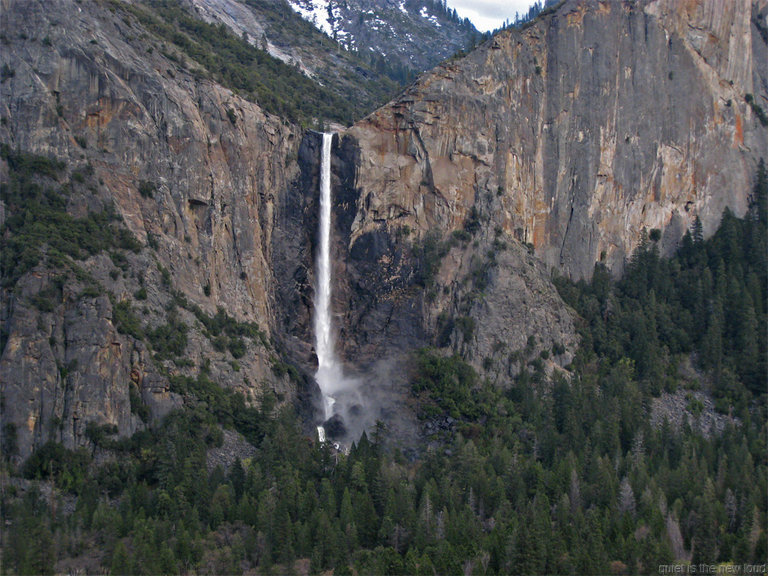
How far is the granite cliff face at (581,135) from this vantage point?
120 meters

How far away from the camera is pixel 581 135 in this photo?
423ft

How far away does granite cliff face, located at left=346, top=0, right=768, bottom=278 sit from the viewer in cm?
12012

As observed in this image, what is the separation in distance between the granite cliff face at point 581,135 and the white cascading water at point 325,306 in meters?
3.11

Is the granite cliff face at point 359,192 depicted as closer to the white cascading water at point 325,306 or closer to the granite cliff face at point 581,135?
the granite cliff face at point 581,135

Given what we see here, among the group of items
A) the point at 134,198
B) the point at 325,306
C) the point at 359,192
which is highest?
the point at 359,192

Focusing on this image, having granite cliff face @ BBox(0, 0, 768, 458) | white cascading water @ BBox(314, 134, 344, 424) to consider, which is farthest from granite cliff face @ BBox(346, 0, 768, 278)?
white cascading water @ BBox(314, 134, 344, 424)

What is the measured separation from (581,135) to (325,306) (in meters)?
31.7

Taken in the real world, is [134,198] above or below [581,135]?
below

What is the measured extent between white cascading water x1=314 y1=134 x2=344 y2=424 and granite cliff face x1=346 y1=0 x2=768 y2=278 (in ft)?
10.2

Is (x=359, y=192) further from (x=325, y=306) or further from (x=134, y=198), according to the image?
(x=134, y=198)

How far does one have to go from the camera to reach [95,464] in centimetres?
9031

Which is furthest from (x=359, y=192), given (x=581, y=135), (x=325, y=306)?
(x=581, y=135)

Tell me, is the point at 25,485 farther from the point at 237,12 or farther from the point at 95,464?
the point at 237,12

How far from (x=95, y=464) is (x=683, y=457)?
143ft
